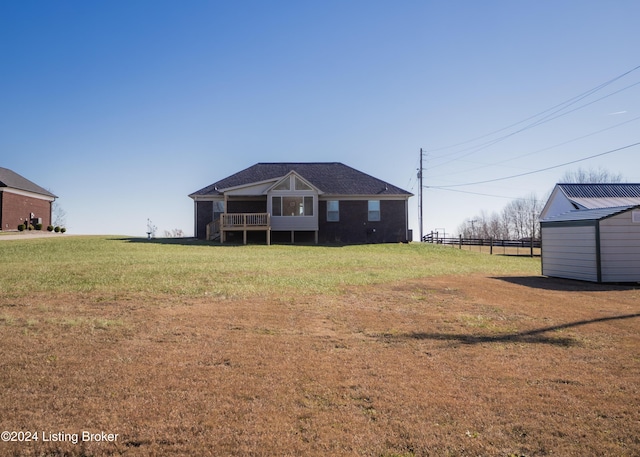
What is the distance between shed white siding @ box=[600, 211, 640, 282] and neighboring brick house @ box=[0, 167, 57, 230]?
4288cm

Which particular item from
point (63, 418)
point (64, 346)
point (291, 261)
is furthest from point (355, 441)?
point (291, 261)

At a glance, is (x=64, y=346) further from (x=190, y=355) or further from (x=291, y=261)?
(x=291, y=261)

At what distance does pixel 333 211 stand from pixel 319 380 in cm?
2516

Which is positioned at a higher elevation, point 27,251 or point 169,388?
point 27,251

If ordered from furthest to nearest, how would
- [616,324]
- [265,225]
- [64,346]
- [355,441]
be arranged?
[265,225]
[616,324]
[64,346]
[355,441]

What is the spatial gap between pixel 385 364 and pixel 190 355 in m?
2.65

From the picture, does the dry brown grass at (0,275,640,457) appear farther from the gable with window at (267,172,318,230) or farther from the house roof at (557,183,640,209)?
the house roof at (557,183,640,209)

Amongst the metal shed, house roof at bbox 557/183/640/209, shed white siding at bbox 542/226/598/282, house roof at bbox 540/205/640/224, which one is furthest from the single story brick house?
the metal shed

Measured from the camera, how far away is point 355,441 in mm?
3316

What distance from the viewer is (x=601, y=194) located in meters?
28.7

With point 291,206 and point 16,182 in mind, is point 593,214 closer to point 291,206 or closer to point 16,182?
point 291,206

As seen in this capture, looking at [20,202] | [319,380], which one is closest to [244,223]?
[319,380]

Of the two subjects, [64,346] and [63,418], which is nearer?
[63,418]

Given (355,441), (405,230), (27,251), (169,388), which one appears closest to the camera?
(355,441)
